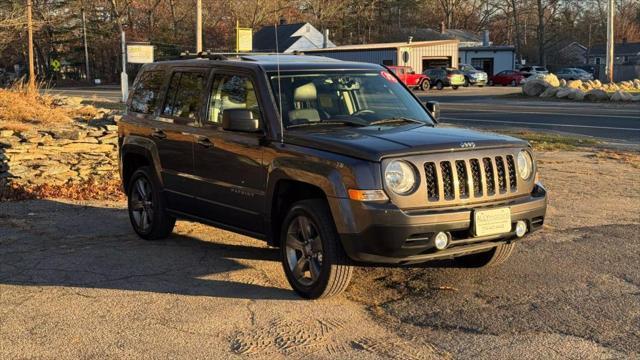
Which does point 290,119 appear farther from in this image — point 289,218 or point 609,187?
point 609,187

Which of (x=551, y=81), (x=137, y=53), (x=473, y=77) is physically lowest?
(x=551, y=81)

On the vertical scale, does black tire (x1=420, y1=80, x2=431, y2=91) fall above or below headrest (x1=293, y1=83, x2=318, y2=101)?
above

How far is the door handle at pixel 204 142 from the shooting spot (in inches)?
250

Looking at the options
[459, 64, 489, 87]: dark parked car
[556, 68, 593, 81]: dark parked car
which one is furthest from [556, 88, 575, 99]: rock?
[556, 68, 593, 81]: dark parked car

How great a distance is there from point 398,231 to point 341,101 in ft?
5.63

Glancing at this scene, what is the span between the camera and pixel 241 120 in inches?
224

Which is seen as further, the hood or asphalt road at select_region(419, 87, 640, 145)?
asphalt road at select_region(419, 87, 640, 145)

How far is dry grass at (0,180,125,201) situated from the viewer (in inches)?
393

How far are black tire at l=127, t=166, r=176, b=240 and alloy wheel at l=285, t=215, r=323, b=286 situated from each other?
2173 mm

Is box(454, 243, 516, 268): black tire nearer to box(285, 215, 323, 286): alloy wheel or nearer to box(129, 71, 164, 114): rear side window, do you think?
box(285, 215, 323, 286): alloy wheel

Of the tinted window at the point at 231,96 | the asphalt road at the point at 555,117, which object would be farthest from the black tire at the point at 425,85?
the tinted window at the point at 231,96

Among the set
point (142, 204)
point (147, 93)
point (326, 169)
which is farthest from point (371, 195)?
point (147, 93)

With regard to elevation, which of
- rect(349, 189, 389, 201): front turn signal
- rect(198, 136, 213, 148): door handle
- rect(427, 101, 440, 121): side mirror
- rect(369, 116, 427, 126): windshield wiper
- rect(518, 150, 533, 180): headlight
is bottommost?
rect(349, 189, 389, 201): front turn signal

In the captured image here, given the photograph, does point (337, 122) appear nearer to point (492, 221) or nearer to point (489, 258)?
point (492, 221)
